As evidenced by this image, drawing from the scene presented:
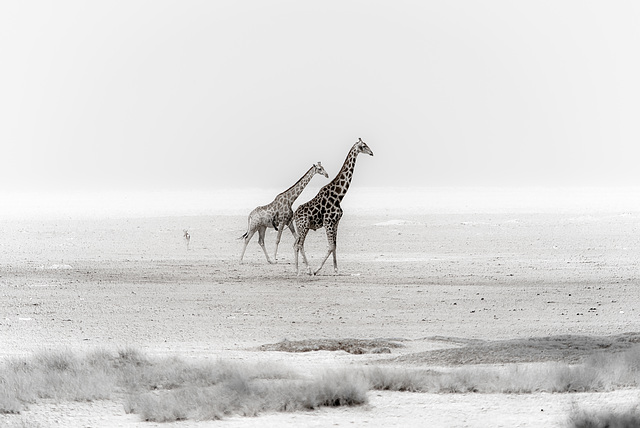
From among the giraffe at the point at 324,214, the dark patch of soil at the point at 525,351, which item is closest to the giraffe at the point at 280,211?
the giraffe at the point at 324,214

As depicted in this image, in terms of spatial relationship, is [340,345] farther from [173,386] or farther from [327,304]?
[327,304]

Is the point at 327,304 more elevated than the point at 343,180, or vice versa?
the point at 343,180

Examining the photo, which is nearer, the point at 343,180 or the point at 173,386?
the point at 173,386

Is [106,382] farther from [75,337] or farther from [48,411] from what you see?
[75,337]

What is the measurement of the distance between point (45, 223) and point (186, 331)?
3850 centimetres

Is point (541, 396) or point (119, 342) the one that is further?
point (119, 342)

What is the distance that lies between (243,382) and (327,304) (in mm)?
8808

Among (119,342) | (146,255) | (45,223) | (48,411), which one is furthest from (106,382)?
(45,223)

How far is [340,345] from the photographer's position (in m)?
14.4

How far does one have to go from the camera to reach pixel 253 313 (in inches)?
734

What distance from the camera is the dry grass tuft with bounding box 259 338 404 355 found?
1395 cm

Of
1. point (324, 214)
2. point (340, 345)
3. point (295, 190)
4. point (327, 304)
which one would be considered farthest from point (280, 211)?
point (340, 345)

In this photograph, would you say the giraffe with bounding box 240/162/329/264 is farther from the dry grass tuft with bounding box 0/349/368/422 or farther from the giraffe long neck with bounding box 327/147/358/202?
the dry grass tuft with bounding box 0/349/368/422

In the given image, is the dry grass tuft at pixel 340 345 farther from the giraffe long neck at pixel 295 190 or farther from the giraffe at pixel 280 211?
the giraffe long neck at pixel 295 190
